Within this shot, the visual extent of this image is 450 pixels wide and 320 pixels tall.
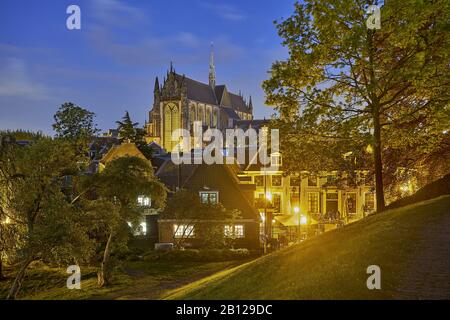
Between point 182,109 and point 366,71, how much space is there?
131m

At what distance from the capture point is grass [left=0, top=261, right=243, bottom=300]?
1113 inches

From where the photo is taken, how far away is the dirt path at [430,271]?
12293 millimetres

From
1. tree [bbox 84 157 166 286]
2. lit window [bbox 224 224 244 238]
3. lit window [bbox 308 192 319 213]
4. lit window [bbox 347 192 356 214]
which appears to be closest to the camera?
tree [bbox 84 157 166 286]

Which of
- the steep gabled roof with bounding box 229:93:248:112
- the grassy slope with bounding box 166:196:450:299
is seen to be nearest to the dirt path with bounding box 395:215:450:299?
the grassy slope with bounding box 166:196:450:299

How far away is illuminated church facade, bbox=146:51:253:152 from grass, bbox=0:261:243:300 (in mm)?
116414

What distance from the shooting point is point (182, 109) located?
505 ft

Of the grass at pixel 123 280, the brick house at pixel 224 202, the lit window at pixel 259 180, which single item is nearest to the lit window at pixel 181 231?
the brick house at pixel 224 202

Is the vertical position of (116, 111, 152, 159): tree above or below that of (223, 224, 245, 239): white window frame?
above

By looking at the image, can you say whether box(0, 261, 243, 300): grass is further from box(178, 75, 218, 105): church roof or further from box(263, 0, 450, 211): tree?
box(178, 75, 218, 105): church roof

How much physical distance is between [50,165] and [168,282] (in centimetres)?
1139

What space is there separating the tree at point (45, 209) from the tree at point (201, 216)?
16831 mm

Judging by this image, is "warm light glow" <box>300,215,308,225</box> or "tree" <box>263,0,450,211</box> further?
"warm light glow" <box>300,215,308,225</box>

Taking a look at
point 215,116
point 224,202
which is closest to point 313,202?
point 224,202
